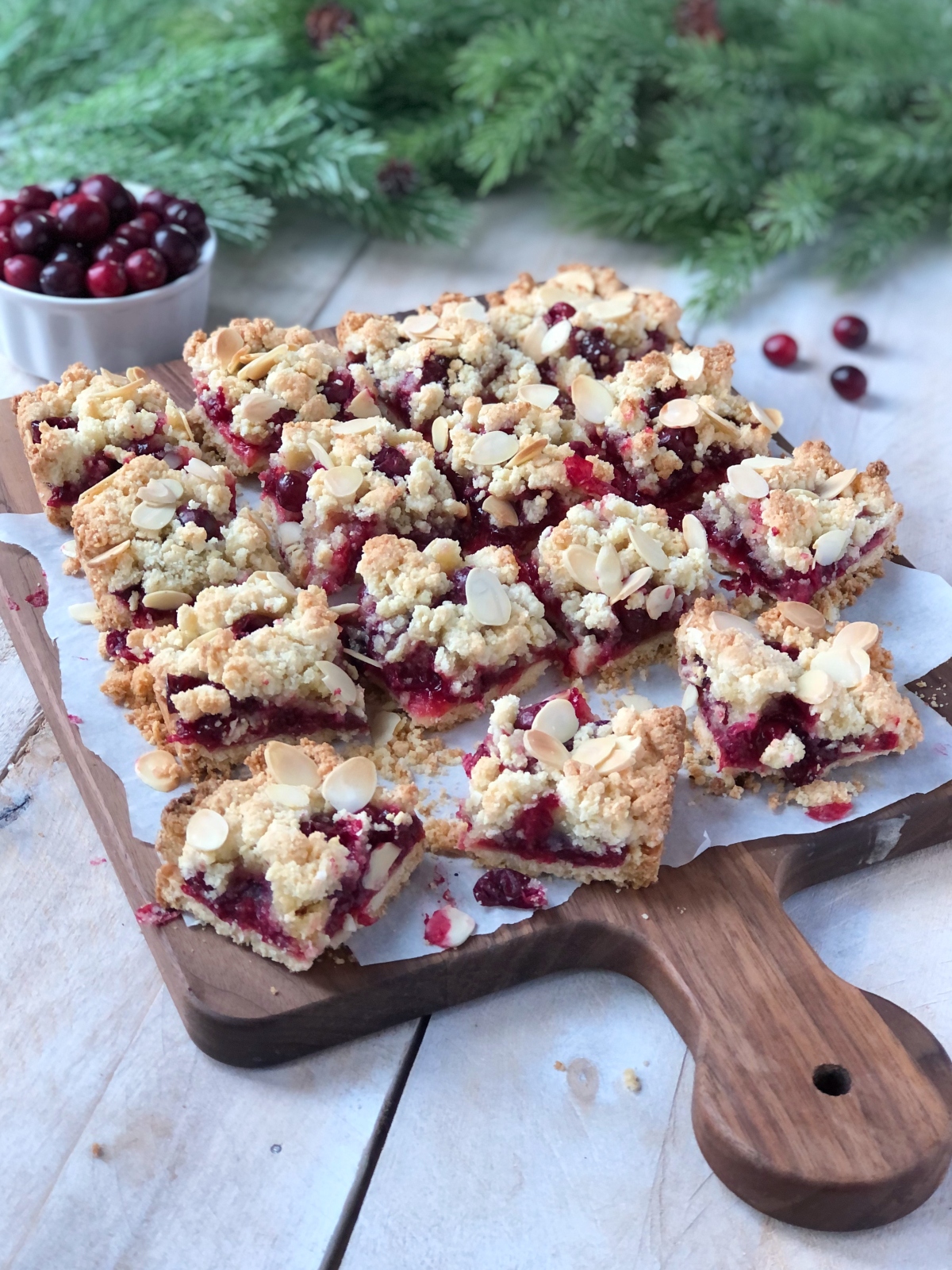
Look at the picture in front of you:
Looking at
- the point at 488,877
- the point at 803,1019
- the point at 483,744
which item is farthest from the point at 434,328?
the point at 803,1019

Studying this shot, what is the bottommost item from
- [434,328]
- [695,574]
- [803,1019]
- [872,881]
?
[872,881]

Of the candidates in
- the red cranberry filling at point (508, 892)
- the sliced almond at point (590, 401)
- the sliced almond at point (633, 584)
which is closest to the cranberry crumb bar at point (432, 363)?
the sliced almond at point (590, 401)

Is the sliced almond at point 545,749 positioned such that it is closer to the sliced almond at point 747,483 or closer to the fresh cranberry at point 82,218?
the sliced almond at point 747,483

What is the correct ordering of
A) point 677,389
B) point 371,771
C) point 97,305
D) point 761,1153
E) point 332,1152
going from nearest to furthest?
point 761,1153 → point 332,1152 → point 371,771 → point 677,389 → point 97,305

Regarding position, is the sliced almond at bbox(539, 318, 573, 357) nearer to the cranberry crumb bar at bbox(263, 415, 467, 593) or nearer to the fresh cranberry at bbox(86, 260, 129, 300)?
the cranberry crumb bar at bbox(263, 415, 467, 593)

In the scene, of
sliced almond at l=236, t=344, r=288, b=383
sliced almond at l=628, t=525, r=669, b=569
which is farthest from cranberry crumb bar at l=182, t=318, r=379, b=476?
sliced almond at l=628, t=525, r=669, b=569

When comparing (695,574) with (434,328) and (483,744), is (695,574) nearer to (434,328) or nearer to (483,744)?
(483,744)
